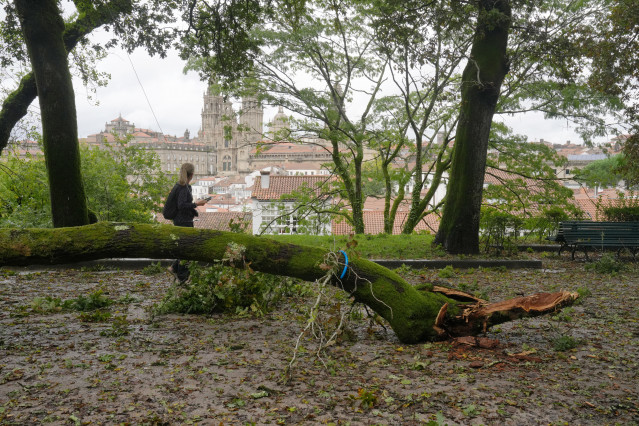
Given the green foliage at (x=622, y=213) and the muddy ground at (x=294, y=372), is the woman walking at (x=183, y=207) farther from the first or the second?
the green foliage at (x=622, y=213)

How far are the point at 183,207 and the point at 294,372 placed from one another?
387 centimetres

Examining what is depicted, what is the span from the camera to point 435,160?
21906mm

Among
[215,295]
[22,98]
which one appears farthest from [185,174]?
[22,98]

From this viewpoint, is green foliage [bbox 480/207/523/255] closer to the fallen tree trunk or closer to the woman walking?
the fallen tree trunk

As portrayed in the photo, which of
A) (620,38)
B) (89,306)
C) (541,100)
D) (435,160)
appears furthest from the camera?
(435,160)

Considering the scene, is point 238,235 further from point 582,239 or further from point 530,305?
point 582,239

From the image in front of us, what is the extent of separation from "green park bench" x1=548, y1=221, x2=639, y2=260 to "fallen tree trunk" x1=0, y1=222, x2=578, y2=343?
729 cm

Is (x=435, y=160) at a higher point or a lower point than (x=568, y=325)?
higher

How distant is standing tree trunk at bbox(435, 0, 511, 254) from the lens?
38.2ft

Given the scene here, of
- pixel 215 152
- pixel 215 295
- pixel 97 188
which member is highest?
pixel 215 152

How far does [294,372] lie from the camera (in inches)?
169

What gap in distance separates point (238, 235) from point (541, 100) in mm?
15401

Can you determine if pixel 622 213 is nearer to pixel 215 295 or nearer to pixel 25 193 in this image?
pixel 215 295

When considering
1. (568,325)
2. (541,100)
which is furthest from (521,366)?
(541,100)
